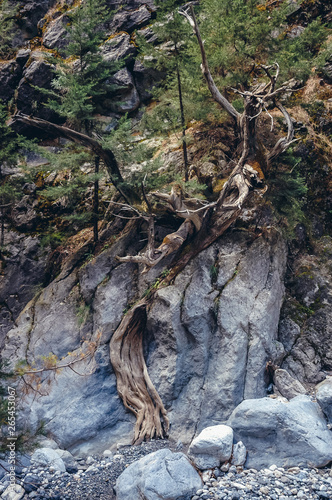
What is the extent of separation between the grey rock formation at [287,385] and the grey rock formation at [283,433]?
1307 mm

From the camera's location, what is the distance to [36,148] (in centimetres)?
1080

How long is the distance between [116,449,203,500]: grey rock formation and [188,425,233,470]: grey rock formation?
1.14 ft

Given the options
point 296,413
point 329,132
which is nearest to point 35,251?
point 296,413

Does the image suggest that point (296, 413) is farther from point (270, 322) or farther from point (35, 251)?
point (35, 251)

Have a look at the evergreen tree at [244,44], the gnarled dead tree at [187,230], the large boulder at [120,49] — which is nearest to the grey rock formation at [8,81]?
the large boulder at [120,49]

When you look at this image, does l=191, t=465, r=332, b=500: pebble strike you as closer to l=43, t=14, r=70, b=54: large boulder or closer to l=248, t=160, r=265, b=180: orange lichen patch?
l=248, t=160, r=265, b=180: orange lichen patch

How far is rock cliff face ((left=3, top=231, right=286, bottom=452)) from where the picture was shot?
8.95 m

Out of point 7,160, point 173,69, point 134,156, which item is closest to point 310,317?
point 134,156

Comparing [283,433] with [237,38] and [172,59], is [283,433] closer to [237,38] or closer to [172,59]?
[172,59]

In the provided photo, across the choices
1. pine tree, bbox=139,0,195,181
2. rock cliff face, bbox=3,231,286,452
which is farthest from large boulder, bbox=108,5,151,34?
rock cliff face, bbox=3,231,286,452

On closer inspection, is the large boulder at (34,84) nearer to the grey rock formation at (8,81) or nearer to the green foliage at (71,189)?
the grey rock formation at (8,81)

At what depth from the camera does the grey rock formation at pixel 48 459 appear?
299 inches

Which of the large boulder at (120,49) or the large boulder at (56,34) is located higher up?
the large boulder at (56,34)

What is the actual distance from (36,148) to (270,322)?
335 inches
